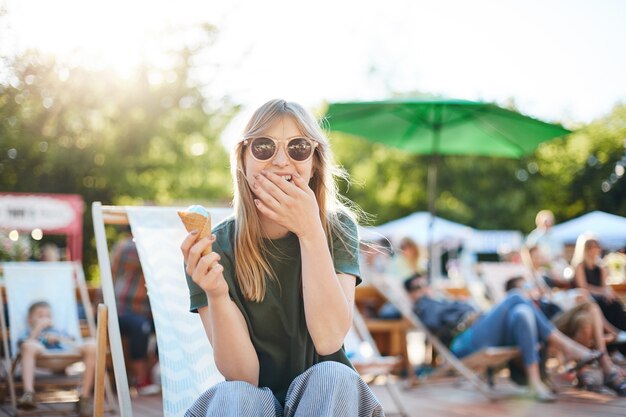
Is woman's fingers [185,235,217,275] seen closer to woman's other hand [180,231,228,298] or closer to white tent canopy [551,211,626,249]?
woman's other hand [180,231,228,298]

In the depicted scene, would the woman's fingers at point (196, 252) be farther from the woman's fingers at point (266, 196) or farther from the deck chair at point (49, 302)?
the deck chair at point (49, 302)

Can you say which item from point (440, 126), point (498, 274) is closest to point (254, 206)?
point (498, 274)

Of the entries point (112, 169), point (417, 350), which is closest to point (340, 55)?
point (112, 169)

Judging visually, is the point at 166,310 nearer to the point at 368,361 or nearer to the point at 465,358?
the point at 368,361

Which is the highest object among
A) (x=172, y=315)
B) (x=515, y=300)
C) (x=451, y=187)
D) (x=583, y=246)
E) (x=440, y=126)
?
(x=440, y=126)

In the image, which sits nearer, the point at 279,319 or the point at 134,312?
the point at 279,319

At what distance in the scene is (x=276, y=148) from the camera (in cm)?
201

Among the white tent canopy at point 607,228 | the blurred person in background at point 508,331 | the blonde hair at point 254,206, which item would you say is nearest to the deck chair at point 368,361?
the blurred person in background at point 508,331

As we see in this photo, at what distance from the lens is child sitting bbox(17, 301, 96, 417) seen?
443 centimetres

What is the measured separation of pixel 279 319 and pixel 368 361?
237cm

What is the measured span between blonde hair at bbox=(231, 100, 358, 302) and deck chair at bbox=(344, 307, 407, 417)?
216 cm

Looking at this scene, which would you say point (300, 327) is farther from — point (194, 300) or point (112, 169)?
point (112, 169)

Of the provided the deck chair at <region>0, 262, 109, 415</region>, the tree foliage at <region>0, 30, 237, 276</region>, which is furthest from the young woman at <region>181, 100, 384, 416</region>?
the tree foliage at <region>0, 30, 237, 276</region>

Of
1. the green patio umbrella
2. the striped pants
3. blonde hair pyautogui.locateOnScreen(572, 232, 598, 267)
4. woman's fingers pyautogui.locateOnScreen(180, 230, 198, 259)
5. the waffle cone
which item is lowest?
blonde hair pyautogui.locateOnScreen(572, 232, 598, 267)
